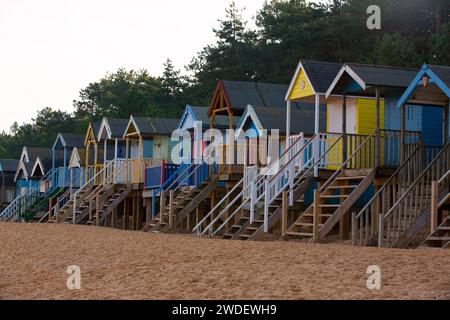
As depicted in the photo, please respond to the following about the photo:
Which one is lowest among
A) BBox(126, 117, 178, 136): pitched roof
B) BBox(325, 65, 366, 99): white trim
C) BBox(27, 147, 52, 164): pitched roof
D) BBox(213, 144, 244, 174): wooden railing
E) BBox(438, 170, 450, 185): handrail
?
BBox(438, 170, 450, 185): handrail

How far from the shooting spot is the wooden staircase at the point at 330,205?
20891 millimetres

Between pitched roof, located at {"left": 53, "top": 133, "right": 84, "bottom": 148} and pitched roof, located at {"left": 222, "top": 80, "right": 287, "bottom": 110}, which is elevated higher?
pitched roof, located at {"left": 222, "top": 80, "right": 287, "bottom": 110}

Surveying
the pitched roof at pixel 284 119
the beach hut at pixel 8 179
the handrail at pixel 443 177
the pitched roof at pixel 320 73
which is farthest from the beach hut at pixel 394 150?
the beach hut at pixel 8 179

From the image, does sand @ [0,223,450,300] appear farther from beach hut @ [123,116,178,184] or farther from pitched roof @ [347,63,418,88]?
beach hut @ [123,116,178,184]

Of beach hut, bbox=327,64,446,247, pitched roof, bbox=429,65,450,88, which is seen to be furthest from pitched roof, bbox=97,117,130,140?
pitched roof, bbox=429,65,450,88

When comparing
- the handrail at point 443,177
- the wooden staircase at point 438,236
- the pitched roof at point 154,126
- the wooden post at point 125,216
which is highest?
the pitched roof at point 154,126

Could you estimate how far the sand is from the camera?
39.1ft

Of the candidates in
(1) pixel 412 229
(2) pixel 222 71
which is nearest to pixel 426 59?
(2) pixel 222 71

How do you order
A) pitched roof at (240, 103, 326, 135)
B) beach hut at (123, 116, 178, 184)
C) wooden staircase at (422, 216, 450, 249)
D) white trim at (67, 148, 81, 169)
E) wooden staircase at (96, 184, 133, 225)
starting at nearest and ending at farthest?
wooden staircase at (422, 216, 450, 249), pitched roof at (240, 103, 326, 135), wooden staircase at (96, 184, 133, 225), beach hut at (123, 116, 178, 184), white trim at (67, 148, 81, 169)

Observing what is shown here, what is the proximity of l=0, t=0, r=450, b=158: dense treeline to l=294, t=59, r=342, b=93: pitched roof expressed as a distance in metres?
18.1

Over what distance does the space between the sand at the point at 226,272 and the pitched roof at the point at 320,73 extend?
7.64m

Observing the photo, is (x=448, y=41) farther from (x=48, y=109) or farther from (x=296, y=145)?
(x=48, y=109)

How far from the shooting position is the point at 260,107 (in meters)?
31.8

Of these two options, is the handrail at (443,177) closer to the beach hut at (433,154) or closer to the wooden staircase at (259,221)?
the beach hut at (433,154)
